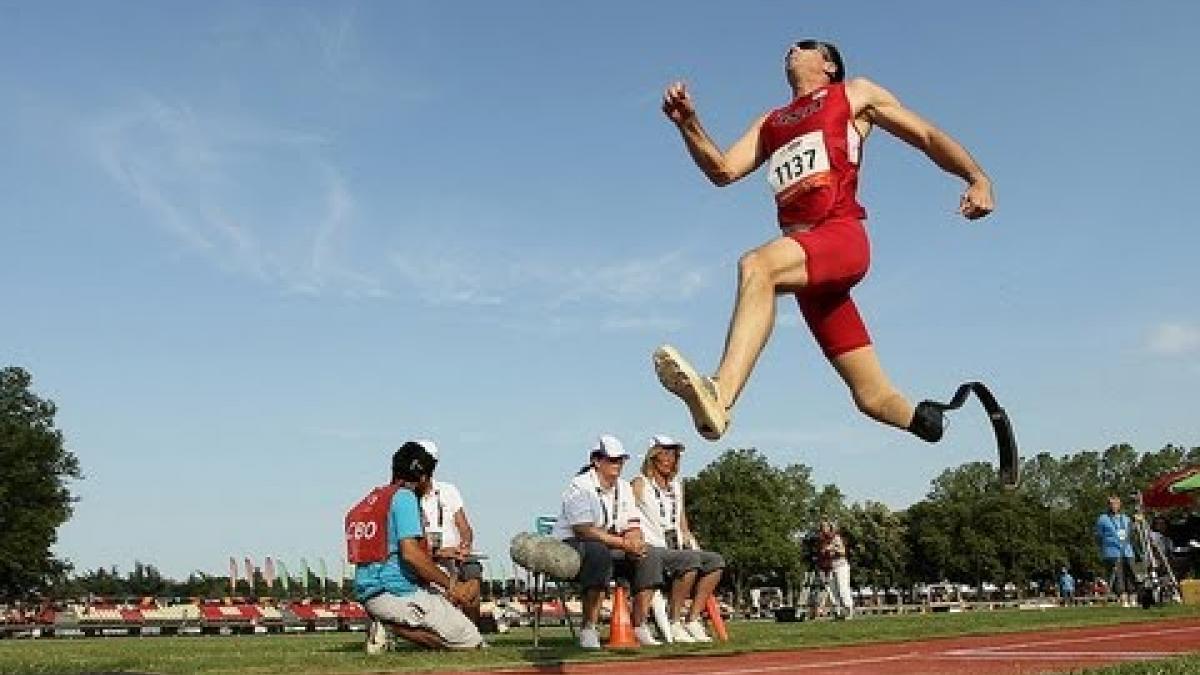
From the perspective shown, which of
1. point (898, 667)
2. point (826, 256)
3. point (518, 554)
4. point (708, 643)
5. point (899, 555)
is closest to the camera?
point (826, 256)

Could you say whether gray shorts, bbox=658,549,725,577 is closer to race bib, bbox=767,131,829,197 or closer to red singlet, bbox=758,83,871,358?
red singlet, bbox=758,83,871,358

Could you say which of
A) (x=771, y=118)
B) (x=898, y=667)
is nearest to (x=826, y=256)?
(x=771, y=118)

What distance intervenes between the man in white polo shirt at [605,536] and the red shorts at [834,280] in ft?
13.4

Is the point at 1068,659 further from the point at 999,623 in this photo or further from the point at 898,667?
the point at 999,623

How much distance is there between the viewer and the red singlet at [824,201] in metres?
5.86

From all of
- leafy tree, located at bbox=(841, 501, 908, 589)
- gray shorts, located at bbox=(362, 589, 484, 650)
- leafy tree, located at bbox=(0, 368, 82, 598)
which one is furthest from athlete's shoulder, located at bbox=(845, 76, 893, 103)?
leafy tree, located at bbox=(841, 501, 908, 589)

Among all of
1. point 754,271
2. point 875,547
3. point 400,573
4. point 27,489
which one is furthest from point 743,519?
point 754,271

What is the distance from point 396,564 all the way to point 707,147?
424 cm

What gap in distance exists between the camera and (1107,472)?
153500 mm

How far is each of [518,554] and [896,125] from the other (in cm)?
482

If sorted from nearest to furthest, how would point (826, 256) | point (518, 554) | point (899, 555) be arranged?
1. point (826, 256)
2. point (518, 554)
3. point (899, 555)

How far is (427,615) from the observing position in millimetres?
9320

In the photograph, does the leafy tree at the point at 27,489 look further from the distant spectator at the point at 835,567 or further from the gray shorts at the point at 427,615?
the gray shorts at the point at 427,615

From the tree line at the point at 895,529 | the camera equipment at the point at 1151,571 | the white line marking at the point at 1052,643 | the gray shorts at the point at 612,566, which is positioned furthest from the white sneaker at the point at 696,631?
the tree line at the point at 895,529
